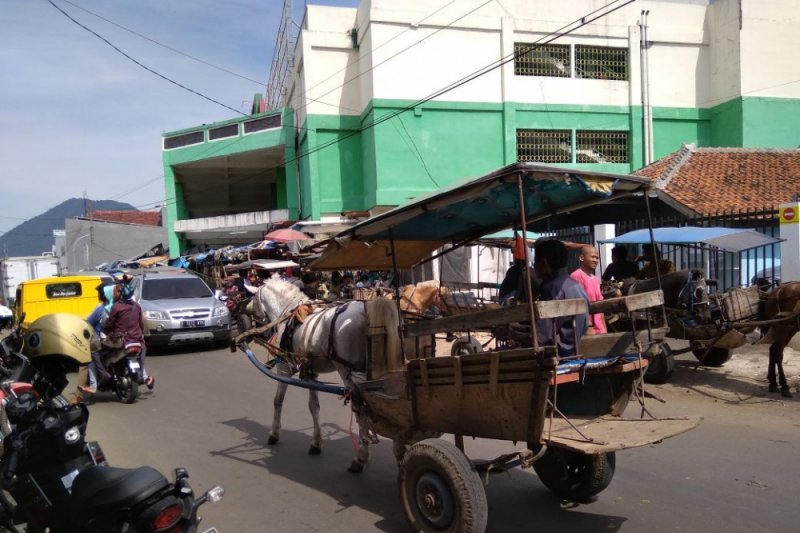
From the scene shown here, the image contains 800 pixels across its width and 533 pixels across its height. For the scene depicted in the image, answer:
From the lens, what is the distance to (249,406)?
8.02m

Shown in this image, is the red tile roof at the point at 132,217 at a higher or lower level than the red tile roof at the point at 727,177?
higher

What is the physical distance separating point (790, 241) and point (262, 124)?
1953cm

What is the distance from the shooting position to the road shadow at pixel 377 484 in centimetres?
411

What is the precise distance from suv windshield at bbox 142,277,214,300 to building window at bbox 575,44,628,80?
47.3ft

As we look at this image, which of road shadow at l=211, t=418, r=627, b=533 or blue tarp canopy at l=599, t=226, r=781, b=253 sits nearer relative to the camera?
road shadow at l=211, t=418, r=627, b=533

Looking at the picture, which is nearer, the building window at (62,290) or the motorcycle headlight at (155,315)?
the motorcycle headlight at (155,315)

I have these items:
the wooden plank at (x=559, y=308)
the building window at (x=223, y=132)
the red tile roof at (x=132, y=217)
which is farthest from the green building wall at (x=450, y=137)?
the red tile roof at (x=132, y=217)

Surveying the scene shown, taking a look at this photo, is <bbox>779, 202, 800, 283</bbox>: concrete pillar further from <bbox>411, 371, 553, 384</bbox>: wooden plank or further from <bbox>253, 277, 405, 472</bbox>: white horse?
<bbox>411, 371, 553, 384</bbox>: wooden plank

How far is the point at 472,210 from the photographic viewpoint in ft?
15.0

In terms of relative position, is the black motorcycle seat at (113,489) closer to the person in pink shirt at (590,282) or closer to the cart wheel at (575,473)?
the cart wheel at (575,473)

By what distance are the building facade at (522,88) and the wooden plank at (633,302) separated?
15531 mm

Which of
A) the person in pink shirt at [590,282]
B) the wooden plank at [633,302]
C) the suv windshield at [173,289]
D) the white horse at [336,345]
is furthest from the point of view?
the suv windshield at [173,289]

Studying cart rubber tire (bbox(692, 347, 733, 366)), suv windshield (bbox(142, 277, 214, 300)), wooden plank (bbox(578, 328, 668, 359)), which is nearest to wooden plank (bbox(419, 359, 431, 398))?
wooden plank (bbox(578, 328, 668, 359))

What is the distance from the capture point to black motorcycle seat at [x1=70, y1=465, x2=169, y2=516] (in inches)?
104
